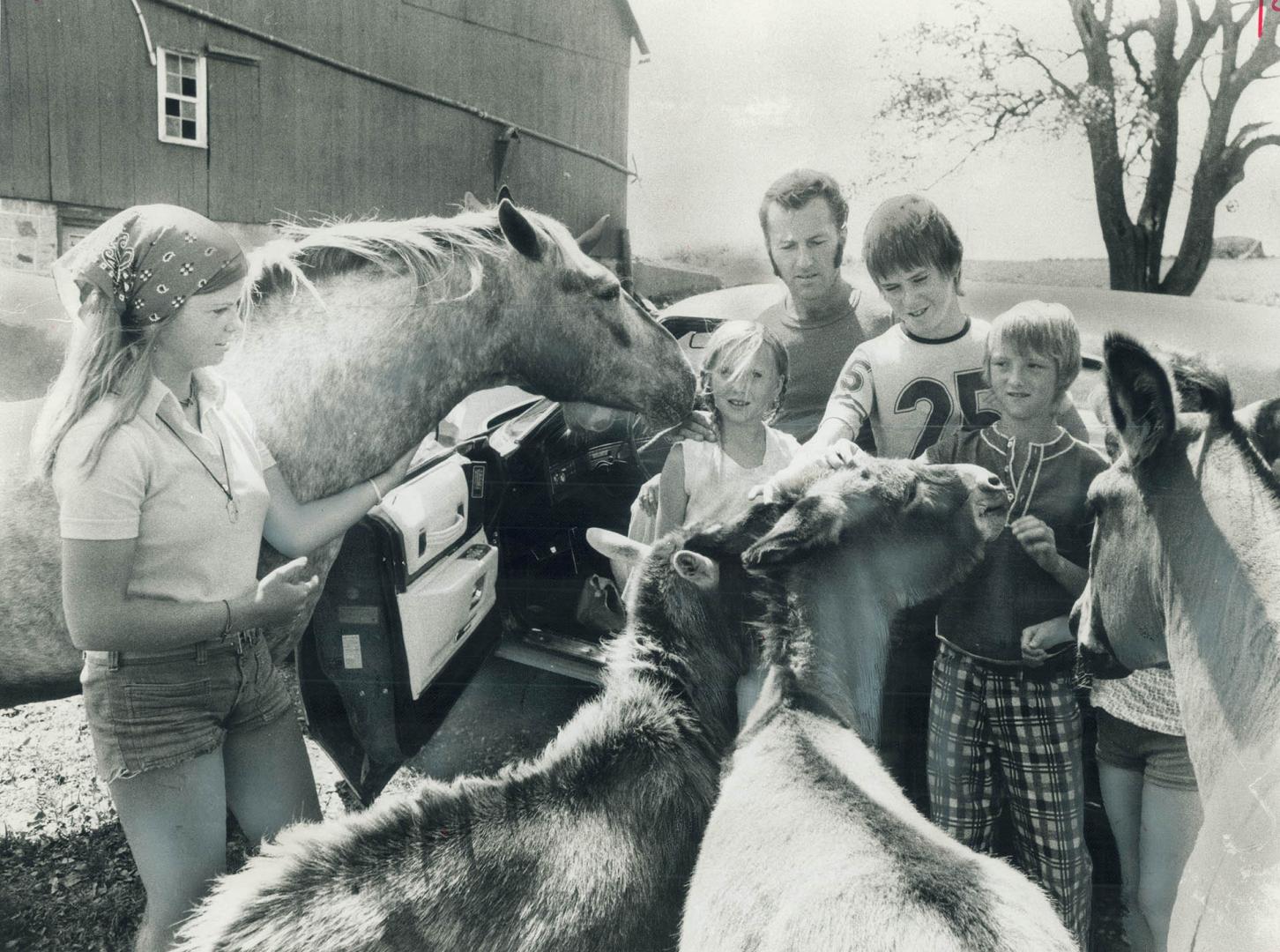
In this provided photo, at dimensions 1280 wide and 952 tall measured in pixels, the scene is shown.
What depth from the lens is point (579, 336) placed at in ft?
8.19

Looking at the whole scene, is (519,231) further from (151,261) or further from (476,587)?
(476,587)

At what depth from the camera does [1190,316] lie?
243 centimetres

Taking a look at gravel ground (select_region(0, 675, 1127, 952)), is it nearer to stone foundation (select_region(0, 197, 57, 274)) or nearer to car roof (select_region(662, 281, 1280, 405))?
stone foundation (select_region(0, 197, 57, 274))

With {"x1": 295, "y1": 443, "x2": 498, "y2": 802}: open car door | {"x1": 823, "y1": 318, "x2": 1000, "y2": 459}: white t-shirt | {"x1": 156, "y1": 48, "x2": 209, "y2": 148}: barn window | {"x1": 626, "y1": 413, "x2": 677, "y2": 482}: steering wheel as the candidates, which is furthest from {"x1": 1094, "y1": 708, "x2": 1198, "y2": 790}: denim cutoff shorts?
{"x1": 156, "y1": 48, "x2": 209, "y2": 148}: barn window

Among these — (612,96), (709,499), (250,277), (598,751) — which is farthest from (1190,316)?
(250,277)

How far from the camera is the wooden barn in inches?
99.0

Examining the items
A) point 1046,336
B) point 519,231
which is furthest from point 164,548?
point 1046,336

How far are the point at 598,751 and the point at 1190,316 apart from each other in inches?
72.6

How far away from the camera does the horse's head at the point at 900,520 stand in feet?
7.11

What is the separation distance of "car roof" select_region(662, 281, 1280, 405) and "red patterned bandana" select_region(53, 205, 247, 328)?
1482 millimetres

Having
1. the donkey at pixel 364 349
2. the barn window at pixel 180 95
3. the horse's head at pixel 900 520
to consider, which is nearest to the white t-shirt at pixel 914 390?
the horse's head at pixel 900 520

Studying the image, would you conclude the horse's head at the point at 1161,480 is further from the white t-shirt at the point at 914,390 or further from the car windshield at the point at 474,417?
the car windshield at the point at 474,417

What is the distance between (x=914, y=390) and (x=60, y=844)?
275cm

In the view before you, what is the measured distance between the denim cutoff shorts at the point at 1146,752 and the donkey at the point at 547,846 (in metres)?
0.87
